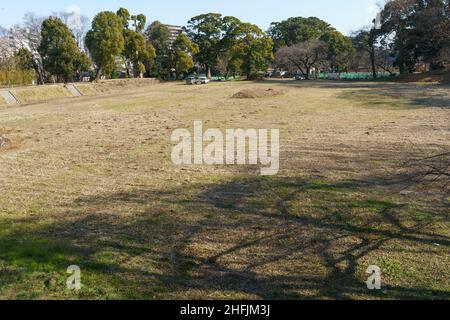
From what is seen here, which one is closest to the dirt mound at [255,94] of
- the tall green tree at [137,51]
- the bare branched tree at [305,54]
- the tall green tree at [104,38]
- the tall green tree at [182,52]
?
the tall green tree at [104,38]

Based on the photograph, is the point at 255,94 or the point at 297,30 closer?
the point at 255,94

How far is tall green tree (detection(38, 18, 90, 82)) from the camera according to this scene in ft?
112

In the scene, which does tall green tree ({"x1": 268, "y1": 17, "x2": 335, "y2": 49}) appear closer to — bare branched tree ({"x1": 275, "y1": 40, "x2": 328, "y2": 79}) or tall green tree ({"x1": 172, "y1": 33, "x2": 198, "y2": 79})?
bare branched tree ({"x1": 275, "y1": 40, "x2": 328, "y2": 79})

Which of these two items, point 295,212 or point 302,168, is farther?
point 302,168

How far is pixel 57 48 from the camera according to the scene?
3434cm

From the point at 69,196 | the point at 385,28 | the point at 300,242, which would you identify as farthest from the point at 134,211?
the point at 385,28

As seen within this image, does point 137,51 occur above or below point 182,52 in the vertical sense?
below

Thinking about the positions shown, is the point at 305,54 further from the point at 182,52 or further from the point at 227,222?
the point at 227,222

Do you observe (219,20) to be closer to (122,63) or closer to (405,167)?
(122,63)

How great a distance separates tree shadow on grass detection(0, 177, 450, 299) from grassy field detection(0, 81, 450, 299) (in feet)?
0.06

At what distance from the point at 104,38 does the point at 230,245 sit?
35856mm

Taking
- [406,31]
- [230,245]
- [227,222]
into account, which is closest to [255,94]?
[227,222]
